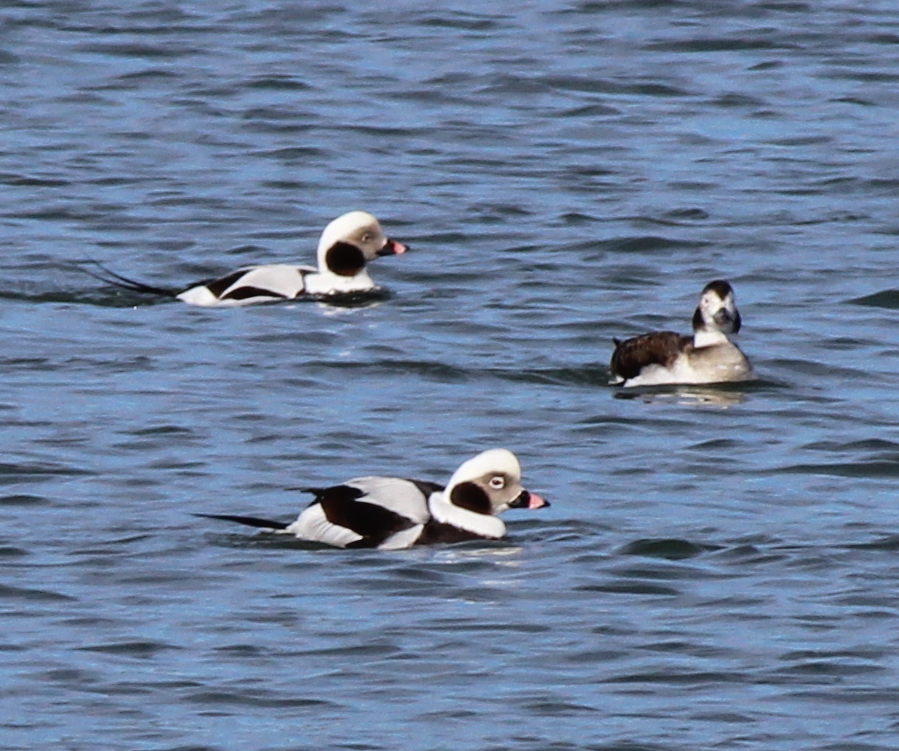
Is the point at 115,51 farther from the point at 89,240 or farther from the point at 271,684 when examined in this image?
the point at 271,684

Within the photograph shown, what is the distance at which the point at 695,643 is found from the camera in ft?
31.1

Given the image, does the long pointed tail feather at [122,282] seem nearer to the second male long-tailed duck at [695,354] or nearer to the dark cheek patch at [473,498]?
the second male long-tailed duck at [695,354]

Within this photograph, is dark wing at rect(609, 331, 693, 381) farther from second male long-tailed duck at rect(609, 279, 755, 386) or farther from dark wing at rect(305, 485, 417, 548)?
dark wing at rect(305, 485, 417, 548)

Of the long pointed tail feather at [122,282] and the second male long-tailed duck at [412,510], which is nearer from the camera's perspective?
the second male long-tailed duck at [412,510]

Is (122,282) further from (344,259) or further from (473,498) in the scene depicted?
(473,498)

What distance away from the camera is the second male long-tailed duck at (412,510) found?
10758mm

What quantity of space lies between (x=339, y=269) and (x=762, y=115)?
23.0 ft

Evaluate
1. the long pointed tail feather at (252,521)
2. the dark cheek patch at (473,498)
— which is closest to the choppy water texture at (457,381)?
the long pointed tail feather at (252,521)

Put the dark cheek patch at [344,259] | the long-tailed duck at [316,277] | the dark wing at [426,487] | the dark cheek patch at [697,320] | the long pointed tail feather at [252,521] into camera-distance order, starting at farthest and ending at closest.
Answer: the dark cheek patch at [344,259] < the long-tailed duck at [316,277] < the dark cheek patch at [697,320] < the dark wing at [426,487] < the long pointed tail feather at [252,521]

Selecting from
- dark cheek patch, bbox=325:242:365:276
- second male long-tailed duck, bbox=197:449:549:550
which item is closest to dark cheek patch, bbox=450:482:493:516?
second male long-tailed duck, bbox=197:449:549:550

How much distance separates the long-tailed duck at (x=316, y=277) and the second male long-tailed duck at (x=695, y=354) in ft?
8.66

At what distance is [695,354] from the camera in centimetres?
1466

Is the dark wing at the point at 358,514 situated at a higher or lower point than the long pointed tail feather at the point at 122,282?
higher

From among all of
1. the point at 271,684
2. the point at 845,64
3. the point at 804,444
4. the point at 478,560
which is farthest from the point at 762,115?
the point at 271,684
